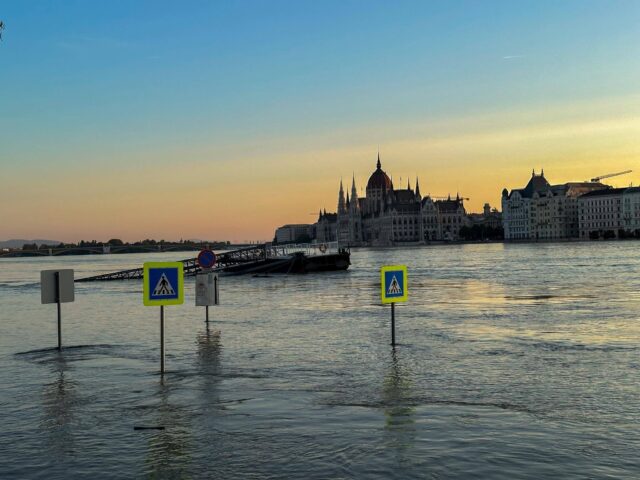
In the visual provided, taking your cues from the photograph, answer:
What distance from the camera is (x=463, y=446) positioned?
27.1ft

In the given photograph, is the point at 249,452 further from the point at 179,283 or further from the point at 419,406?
the point at 179,283

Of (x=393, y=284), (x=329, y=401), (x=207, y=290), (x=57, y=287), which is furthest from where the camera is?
(x=207, y=290)

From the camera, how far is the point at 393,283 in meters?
16.5

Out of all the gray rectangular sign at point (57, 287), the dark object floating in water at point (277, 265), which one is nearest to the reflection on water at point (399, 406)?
the gray rectangular sign at point (57, 287)

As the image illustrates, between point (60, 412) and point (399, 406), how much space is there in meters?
4.94

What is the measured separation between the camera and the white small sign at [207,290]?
22.3 m

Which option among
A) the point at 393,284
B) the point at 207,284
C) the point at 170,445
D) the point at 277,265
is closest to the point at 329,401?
the point at 170,445

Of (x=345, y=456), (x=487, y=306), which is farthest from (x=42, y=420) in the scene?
(x=487, y=306)

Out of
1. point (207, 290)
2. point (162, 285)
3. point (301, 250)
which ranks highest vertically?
point (301, 250)

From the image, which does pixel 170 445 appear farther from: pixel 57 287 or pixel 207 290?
pixel 207 290

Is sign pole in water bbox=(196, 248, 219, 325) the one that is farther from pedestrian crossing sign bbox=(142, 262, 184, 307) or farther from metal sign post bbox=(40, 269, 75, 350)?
pedestrian crossing sign bbox=(142, 262, 184, 307)

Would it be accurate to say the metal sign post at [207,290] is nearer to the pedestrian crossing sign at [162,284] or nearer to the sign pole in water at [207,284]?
the sign pole in water at [207,284]

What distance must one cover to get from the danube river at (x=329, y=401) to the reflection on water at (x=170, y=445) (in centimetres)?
3

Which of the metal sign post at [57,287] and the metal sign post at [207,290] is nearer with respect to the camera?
the metal sign post at [57,287]
